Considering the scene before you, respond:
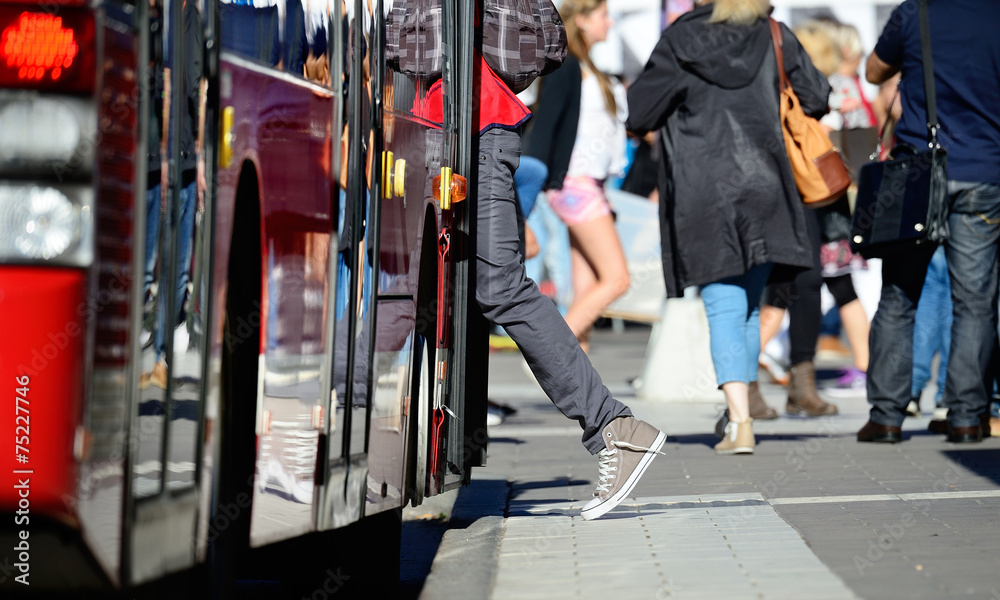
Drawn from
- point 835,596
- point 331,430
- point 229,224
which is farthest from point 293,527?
point 835,596

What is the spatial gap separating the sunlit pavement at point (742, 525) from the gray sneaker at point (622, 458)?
0.09 m

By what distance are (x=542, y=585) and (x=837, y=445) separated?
330 centimetres

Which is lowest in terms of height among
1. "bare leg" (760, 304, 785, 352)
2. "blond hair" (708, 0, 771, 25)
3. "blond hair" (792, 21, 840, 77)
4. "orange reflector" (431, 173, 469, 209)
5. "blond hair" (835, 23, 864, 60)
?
"bare leg" (760, 304, 785, 352)

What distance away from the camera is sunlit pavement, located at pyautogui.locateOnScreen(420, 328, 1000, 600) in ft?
11.9

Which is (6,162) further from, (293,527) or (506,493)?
(506,493)

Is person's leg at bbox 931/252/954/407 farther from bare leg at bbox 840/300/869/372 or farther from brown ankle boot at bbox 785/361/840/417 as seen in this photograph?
bare leg at bbox 840/300/869/372

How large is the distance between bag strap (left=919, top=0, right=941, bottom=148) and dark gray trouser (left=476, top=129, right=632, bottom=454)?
274 centimetres

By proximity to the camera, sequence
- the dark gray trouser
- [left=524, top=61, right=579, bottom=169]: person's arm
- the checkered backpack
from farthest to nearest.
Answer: [left=524, top=61, right=579, bottom=169]: person's arm → the checkered backpack → the dark gray trouser

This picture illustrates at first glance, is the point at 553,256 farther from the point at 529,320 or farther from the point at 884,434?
the point at 529,320

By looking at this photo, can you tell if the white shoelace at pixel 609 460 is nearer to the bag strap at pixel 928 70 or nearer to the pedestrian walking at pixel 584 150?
the bag strap at pixel 928 70

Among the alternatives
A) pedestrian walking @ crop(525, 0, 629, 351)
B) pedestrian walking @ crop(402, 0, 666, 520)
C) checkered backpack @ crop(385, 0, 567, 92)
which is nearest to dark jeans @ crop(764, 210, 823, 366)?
pedestrian walking @ crop(525, 0, 629, 351)

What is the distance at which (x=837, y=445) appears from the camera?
6645 mm

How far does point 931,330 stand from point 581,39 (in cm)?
244

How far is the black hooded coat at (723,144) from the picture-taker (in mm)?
6430
